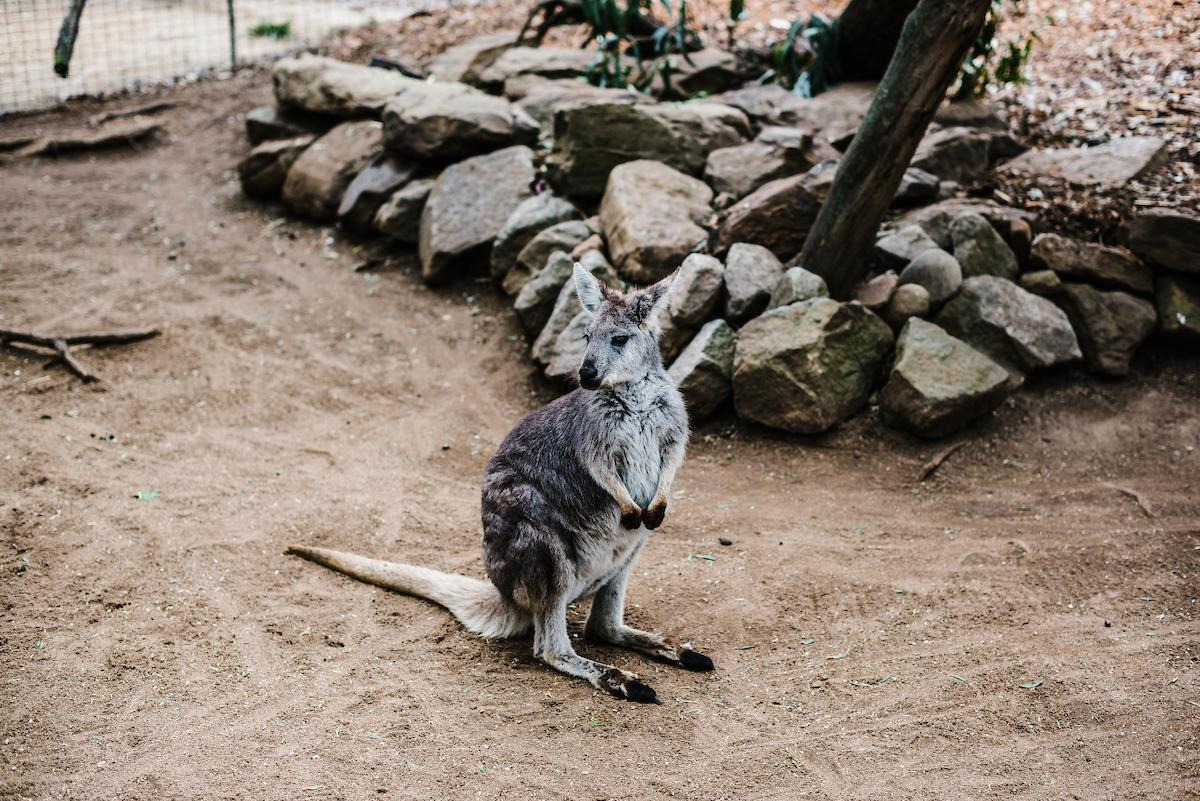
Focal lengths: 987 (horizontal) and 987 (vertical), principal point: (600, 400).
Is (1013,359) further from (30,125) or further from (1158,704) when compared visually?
(30,125)

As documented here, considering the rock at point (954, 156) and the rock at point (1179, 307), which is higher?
the rock at point (954, 156)

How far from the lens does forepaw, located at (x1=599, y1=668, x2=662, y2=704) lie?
4.41m

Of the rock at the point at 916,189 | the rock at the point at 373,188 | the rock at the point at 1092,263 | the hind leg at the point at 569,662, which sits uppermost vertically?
the rock at the point at 916,189

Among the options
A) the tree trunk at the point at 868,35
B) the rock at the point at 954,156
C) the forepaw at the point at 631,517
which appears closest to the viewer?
the forepaw at the point at 631,517

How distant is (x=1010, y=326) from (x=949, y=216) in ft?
3.49

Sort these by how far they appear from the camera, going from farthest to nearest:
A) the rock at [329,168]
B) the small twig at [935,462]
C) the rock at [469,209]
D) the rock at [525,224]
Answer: the rock at [329,168] → the rock at [469,209] → the rock at [525,224] → the small twig at [935,462]

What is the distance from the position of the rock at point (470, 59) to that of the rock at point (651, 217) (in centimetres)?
324

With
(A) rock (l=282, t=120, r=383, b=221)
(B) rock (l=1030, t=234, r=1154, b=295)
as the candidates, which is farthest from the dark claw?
(A) rock (l=282, t=120, r=383, b=221)

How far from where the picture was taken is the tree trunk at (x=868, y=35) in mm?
8898

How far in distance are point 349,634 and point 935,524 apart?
351 cm

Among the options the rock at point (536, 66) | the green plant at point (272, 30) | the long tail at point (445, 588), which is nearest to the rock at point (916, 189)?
the rock at point (536, 66)

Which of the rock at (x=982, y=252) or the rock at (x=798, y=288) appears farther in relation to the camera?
the rock at (x=982, y=252)

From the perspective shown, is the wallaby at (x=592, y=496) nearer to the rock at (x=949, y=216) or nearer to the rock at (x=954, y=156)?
the rock at (x=949, y=216)

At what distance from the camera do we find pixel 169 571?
534 cm
